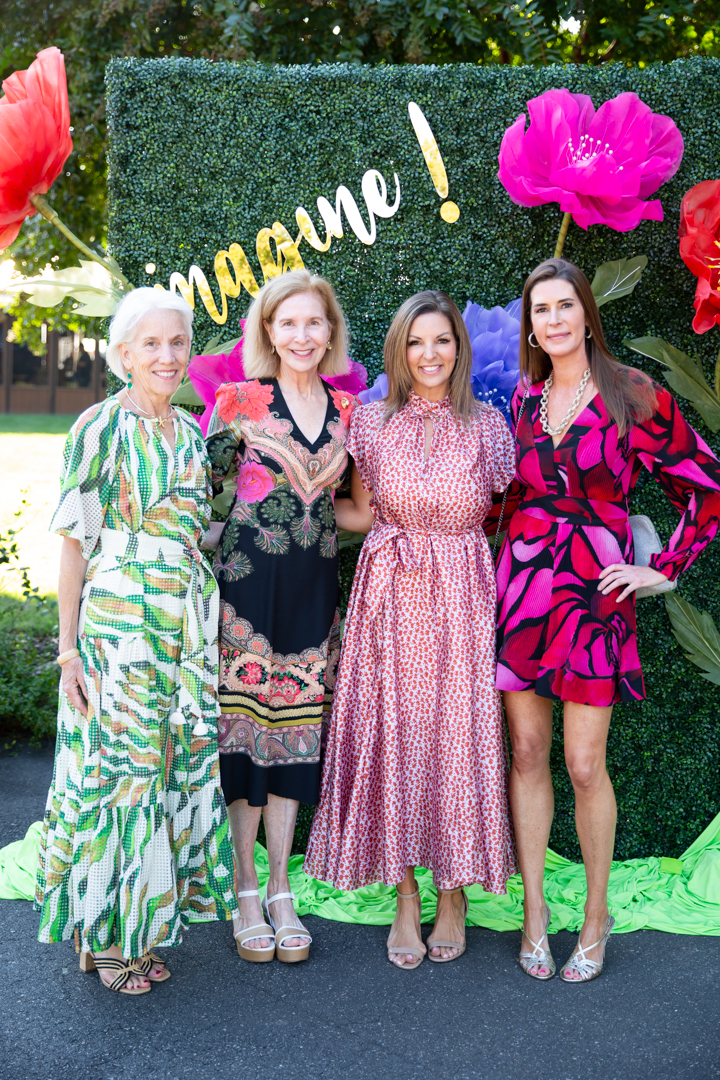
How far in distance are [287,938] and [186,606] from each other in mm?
1036

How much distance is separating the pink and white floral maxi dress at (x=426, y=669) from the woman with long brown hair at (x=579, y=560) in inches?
3.2

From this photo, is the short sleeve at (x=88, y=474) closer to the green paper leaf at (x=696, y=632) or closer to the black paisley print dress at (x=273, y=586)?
the black paisley print dress at (x=273, y=586)

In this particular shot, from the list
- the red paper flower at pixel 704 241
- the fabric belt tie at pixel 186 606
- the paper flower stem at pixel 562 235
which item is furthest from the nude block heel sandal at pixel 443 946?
the paper flower stem at pixel 562 235

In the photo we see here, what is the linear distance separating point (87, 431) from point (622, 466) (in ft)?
4.74


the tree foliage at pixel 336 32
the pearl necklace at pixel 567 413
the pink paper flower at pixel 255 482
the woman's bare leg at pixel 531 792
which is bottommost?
the woman's bare leg at pixel 531 792

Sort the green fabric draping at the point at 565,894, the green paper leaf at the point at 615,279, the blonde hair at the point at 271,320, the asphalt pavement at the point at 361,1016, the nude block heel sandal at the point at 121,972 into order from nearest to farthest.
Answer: the asphalt pavement at the point at 361,1016, the nude block heel sandal at the point at 121,972, the blonde hair at the point at 271,320, the green fabric draping at the point at 565,894, the green paper leaf at the point at 615,279

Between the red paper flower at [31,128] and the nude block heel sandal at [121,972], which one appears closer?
the nude block heel sandal at [121,972]

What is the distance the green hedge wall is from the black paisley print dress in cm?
74

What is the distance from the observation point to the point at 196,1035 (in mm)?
2383

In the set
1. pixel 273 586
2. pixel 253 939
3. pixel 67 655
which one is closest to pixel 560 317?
pixel 273 586

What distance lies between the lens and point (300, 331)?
2.71m

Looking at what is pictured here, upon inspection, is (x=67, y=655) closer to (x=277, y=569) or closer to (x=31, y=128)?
(x=277, y=569)

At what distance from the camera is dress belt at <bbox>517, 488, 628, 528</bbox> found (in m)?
2.62

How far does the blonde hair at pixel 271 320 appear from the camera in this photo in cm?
277
